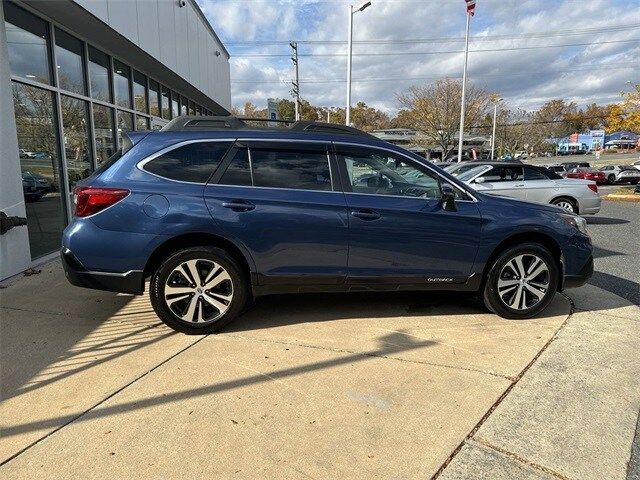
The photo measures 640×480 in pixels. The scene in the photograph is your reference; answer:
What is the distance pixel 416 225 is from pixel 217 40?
695 inches

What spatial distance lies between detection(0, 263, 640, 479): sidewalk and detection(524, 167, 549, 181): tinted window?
6.51 meters

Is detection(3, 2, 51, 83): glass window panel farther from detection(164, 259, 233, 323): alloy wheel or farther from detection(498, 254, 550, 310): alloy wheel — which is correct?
detection(498, 254, 550, 310): alloy wheel

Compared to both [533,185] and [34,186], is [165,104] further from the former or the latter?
[533,185]

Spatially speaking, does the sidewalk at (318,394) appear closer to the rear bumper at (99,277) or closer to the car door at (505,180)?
the rear bumper at (99,277)

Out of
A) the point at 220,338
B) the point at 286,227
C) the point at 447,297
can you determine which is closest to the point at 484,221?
the point at 447,297

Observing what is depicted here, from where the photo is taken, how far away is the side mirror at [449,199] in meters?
4.29

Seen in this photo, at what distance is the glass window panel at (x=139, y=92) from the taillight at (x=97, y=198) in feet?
25.7

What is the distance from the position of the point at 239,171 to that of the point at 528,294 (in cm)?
304

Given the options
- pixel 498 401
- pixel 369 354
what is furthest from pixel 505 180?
pixel 498 401

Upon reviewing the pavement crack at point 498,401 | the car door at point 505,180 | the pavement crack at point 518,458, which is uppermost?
the car door at point 505,180

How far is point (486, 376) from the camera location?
3443 millimetres

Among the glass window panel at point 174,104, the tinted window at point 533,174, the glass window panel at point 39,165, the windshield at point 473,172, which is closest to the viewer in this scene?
the glass window panel at point 39,165

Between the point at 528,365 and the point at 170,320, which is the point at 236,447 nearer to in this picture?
the point at 170,320

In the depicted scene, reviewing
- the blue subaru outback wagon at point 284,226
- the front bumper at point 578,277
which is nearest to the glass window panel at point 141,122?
the blue subaru outback wagon at point 284,226
